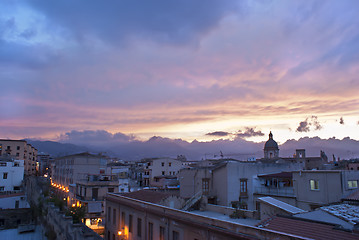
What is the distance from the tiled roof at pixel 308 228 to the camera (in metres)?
14.1

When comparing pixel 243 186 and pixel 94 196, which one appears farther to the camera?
pixel 94 196

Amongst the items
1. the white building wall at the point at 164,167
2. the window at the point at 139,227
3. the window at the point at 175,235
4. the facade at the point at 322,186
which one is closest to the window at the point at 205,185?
the facade at the point at 322,186

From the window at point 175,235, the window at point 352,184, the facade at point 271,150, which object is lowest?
the window at point 175,235

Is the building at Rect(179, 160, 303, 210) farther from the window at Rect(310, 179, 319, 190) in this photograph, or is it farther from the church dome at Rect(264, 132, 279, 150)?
the church dome at Rect(264, 132, 279, 150)

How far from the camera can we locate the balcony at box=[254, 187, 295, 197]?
35.9 m

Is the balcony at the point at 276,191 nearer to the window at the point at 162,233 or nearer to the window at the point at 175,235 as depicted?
the window at the point at 162,233

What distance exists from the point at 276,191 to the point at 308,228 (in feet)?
75.8

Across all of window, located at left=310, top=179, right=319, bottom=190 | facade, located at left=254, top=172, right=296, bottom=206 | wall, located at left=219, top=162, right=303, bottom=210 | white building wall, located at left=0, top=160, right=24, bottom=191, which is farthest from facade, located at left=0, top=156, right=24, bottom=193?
window, located at left=310, top=179, right=319, bottom=190

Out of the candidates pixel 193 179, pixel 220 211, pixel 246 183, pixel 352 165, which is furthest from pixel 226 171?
pixel 352 165

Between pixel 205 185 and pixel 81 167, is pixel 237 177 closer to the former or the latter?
pixel 205 185

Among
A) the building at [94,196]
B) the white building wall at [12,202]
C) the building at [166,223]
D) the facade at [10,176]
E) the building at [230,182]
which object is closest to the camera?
the building at [166,223]

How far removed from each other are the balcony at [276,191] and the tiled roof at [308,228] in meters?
19.6

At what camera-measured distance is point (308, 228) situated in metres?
15.5

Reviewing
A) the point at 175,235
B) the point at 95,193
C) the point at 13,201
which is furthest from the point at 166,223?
the point at 13,201
